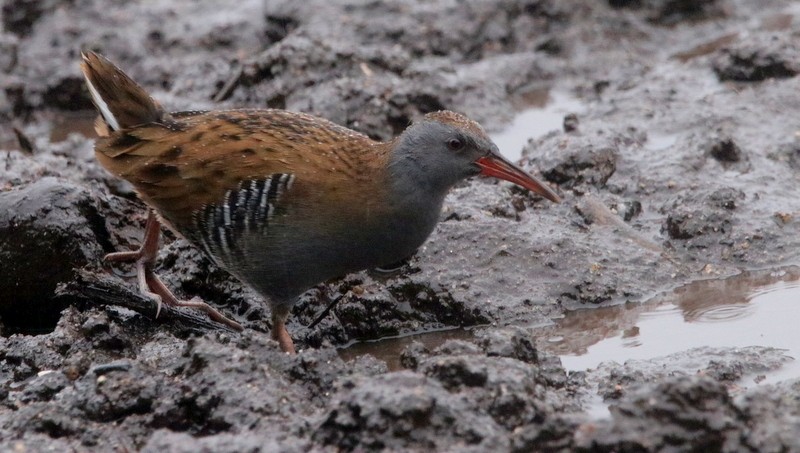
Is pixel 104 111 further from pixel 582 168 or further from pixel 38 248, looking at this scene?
pixel 582 168

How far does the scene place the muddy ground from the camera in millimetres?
3562

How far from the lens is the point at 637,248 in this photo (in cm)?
575

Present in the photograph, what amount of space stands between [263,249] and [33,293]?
1368mm

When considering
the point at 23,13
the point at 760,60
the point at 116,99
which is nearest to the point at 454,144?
the point at 116,99

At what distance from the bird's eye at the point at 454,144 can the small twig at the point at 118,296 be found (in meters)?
1.33

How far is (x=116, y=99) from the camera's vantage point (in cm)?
524

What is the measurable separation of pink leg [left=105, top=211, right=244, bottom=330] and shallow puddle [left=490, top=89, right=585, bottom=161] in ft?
8.92

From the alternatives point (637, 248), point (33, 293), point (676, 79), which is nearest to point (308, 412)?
point (33, 293)

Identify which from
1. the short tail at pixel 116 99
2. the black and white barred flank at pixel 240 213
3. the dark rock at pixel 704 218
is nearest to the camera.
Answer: the black and white barred flank at pixel 240 213

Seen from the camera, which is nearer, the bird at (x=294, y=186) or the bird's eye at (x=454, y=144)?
the bird at (x=294, y=186)

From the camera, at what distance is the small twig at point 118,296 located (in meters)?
5.04

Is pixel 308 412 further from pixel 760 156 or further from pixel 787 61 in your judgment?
pixel 787 61

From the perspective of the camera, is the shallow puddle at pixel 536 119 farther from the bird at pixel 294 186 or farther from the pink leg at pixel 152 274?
the pink leg at pixel 152 274

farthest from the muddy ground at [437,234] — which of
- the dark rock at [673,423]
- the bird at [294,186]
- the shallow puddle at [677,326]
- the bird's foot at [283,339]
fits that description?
the bird at [294,186]
